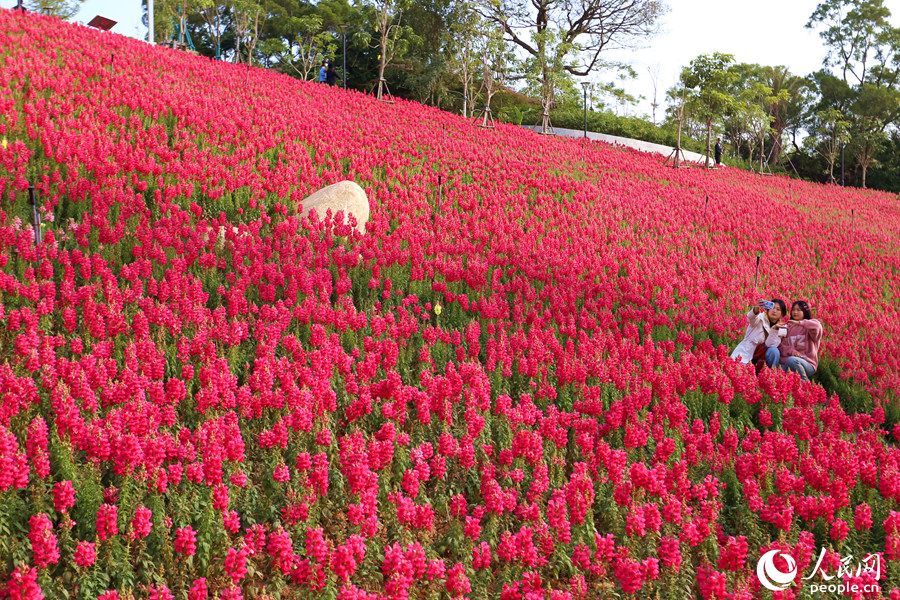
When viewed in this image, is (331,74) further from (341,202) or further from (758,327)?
(758,327)

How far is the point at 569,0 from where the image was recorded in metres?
45.0

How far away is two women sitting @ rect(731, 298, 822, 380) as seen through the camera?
891 cm

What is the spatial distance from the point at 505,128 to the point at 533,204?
10.6m

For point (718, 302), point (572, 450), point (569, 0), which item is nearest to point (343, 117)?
point (718, 302)

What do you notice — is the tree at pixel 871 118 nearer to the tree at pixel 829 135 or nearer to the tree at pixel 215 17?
the tree at pixel 829 135

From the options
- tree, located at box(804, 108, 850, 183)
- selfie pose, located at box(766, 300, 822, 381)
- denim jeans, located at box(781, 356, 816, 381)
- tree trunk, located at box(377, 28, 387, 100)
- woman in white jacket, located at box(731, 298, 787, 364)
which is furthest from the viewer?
tree, located at box(804, 108, 850, 183)

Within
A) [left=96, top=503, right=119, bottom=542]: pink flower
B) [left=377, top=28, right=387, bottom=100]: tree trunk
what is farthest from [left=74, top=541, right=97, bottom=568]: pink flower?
[left=377, top=28, right=387, bottom=100]: tree trunk

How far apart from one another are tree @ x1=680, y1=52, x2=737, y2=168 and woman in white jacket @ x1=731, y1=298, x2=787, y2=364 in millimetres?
21658

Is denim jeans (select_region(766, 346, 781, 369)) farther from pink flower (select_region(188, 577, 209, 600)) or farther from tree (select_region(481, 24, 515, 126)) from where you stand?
tree (select_region(481, 24, 515, 126))

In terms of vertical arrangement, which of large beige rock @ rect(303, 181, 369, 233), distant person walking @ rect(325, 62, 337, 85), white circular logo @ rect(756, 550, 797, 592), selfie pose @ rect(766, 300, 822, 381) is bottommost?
white circular logo @ rect(756, 550, 797, 592)

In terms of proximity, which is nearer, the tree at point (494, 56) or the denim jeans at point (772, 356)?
the denim jeans at point (772, 356)

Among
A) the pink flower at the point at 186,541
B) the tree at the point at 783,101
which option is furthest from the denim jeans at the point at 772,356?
the tree at the point at 783,101

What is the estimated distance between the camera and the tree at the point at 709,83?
2956cm

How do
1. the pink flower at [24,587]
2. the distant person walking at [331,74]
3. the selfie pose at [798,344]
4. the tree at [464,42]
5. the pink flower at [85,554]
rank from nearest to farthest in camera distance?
the pink flower at [24,587], the pink flower at [85,554], the selfie pose at [798,344], the tree at [464,42], the distant person walking at [331,74]
